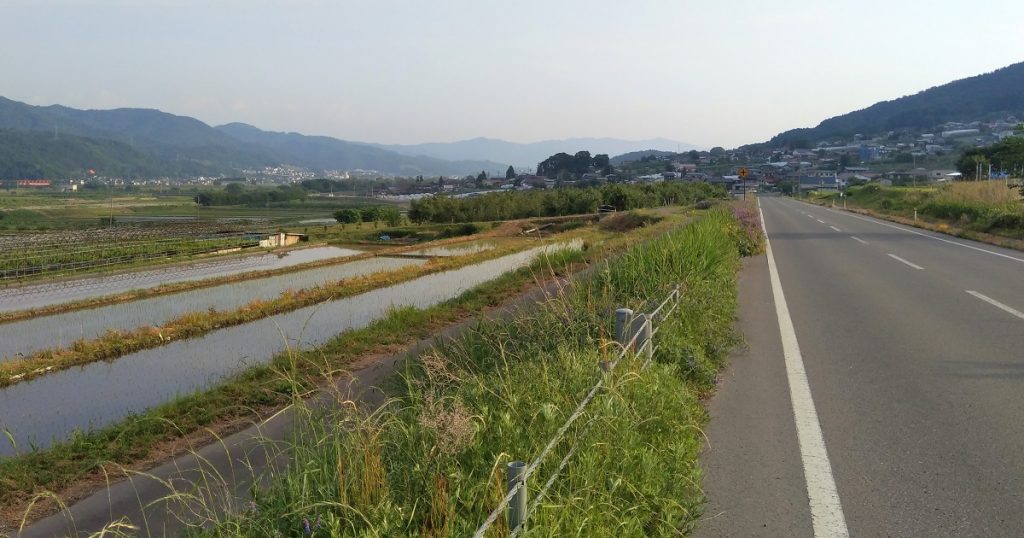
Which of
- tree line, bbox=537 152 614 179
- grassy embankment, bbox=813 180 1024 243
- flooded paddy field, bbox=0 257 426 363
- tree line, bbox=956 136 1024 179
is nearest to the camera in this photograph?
flooded paddy field, bbox=0 257 426 363

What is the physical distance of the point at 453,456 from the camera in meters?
3.01

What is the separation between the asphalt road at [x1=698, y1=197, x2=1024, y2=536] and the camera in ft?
11.8

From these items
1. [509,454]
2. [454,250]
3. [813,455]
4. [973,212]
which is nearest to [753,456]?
[813,455]

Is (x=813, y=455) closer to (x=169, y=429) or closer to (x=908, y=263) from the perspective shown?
(x=169, y=429)

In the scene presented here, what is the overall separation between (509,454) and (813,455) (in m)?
2.21

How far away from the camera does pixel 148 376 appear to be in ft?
30.6

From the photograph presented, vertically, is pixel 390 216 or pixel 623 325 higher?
pixel 623 325

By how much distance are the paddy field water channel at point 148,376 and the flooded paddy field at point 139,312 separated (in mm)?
1757

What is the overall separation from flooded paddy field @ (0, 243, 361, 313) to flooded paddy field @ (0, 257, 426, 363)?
2023mm

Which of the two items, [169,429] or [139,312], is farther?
[139,312]

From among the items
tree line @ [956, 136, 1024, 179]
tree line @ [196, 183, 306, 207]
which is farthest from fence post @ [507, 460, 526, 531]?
tree line @ [196, 183, 306, 207]

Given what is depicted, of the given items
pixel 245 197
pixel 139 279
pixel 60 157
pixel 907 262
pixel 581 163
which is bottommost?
pixel 139 279

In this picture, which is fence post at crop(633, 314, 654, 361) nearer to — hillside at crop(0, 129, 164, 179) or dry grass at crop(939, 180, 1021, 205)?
dry grass at crop(939, 180, 1021, 205)

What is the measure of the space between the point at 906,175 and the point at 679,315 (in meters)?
110
